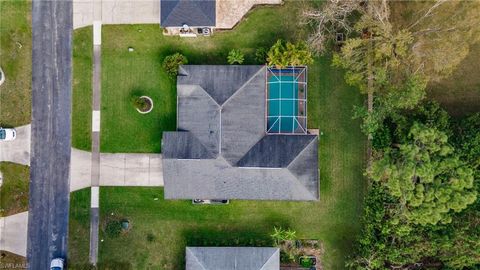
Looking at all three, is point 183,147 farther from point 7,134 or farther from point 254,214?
point 7,134

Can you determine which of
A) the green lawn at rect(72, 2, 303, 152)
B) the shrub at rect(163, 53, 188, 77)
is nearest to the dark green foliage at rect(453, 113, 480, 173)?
the green lawn at rect(72, 2, 303, 152)

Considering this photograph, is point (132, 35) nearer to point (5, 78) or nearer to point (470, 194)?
point (5, 78)

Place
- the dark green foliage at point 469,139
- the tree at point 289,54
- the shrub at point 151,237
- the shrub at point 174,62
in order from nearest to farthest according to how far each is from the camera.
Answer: the dark green foliage at point 469,139
the tree at point 289,54
the shrub at point 174,62
the shrub at point 151,237

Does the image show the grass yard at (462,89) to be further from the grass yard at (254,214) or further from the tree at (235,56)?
the tree at (235,56)

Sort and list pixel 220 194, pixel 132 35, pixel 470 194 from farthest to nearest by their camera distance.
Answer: pixel 132 35 → pixel 220 194 → pixel 470 194

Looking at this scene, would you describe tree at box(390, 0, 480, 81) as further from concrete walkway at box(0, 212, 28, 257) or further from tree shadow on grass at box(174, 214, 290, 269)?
concrete walkway at box(0, 212, 28, 257)

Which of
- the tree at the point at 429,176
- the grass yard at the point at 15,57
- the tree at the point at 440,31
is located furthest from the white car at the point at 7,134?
the tree at the point at 440,31

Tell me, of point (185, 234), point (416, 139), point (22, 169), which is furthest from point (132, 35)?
point (416, 139)
